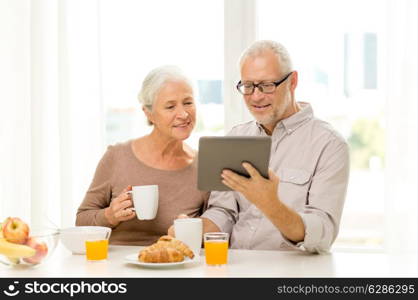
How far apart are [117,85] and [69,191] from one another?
0.65m

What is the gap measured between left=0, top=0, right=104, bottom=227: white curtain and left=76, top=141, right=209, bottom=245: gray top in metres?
0.93

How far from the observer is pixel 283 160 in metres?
2.67

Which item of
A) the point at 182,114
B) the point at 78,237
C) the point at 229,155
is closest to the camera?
the point at 229,155

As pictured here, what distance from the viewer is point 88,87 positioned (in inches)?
147

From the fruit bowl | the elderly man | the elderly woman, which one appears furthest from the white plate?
the elderly woman

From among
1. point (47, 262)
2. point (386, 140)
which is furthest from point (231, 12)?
point (47, 262)

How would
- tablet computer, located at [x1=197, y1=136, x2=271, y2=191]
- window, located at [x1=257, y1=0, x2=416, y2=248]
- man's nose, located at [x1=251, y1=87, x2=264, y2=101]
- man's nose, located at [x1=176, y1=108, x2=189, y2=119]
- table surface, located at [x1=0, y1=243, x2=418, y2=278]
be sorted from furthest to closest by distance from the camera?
window, located at [x1=257, y1=0, x2=416, y2=248], man's nose, located at [x1=176, y1=108, x2=189, y2=119], man's nose, located at [x1=251, y1=87, x2=264, y2=101], tablet computer, located at [x1=197, y1=136, x2=271, y2=191], table surface, located at [x1=0, y1=243, x2=418, y2=278]

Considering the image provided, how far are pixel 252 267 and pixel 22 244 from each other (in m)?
0.70

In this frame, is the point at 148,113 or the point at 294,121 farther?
the point at 148,113

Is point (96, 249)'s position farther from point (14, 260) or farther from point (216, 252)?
point (216, 252)

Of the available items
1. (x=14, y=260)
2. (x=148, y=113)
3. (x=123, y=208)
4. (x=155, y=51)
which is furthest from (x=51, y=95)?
(x=14, y=260)

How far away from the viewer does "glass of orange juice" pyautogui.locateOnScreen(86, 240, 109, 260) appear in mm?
2176

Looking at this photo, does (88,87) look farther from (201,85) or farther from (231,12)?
(231,12)

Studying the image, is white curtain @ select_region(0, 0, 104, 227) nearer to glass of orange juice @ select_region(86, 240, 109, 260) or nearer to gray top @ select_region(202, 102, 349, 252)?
gray top @ select_region(202, 102, 349, 252)
